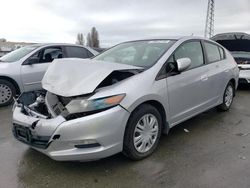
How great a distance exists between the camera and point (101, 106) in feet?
9.15

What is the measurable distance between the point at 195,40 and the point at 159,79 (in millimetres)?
1409

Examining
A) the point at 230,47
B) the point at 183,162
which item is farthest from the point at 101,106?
the point at 230,47

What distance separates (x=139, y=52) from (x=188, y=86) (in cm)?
89

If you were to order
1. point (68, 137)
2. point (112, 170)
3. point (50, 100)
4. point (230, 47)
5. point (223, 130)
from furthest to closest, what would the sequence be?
point (230, 47)
point (223, 130)
point (50, 100)
point (112, 170)
point (68, 137)

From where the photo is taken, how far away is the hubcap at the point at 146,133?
124 inches

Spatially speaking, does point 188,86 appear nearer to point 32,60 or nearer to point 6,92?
point 32,60

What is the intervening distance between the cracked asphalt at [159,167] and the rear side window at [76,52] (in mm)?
3311

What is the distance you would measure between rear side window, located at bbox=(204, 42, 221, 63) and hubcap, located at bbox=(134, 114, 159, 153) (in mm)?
1851

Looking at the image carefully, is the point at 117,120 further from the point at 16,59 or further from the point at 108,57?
the point at 16,59

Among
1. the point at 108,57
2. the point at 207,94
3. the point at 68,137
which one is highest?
the point at 108,57

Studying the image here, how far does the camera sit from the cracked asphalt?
9.07ft

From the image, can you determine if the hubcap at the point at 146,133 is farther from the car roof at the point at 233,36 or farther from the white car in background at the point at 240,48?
the car roof at the point at 233,36

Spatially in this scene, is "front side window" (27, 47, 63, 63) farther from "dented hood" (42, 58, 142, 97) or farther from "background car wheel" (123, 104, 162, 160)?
"background car wheel" (123, 104, 162, 160)

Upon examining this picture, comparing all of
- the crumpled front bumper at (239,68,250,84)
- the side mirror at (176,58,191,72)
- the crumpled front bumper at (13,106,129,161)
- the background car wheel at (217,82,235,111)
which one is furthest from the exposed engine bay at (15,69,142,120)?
the crumpled front bumper at (239,68,250,84)
